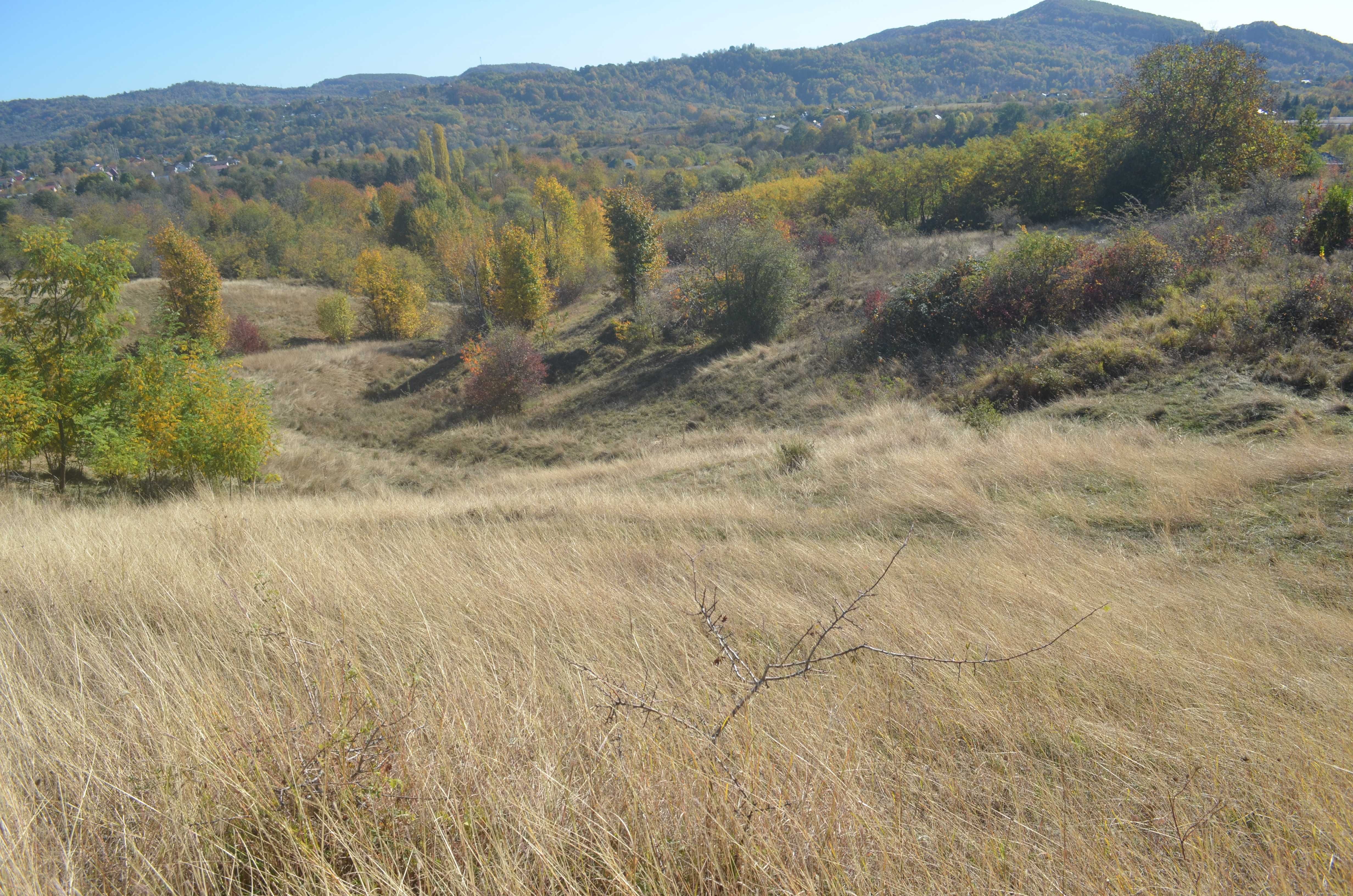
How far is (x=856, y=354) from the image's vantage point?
22.2 m

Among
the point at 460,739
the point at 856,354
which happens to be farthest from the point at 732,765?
the point at 856,354

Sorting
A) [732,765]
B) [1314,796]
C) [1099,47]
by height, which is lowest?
[1314,796]

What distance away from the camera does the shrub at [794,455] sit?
10.2 metres

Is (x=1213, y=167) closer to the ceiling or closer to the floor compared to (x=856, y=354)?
closer to the ceiling

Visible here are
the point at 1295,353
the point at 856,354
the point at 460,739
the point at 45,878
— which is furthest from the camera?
the point at 856,354

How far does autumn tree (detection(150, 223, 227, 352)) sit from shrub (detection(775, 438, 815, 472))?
3602 cm

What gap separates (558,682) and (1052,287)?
1911 centimetres

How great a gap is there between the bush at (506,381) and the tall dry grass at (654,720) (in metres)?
23.8

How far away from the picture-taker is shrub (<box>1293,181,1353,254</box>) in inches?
545

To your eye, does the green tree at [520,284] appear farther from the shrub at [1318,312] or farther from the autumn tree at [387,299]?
the shrub at [1318,312]

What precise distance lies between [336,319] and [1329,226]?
4614 centimetres

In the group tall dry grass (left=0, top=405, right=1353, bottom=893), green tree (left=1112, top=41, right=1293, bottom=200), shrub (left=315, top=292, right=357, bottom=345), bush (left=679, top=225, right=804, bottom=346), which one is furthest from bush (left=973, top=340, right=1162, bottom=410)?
shrub (left=315, top=292, right=357, bottom=345)

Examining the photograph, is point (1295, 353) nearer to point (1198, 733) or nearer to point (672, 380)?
point (1198, 733)

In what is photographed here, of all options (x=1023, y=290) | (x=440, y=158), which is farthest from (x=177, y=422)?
(x=440, y=158)
